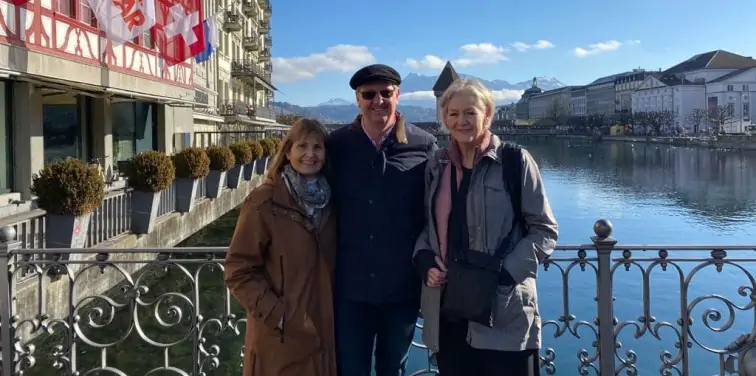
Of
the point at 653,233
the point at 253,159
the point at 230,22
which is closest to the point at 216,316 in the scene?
the point at 253,159

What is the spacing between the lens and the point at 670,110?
114 meters

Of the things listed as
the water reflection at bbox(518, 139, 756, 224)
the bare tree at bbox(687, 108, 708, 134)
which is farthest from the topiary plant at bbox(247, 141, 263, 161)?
the bare tree at bbox(687, 108, 708, 134)

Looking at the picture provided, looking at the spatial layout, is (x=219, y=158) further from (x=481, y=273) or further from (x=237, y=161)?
(x=481, y=273)

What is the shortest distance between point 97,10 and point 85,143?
15.2ft

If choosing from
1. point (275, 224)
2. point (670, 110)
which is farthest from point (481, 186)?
point (670, 110)

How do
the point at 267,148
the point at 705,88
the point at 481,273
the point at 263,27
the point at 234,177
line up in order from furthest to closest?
the point at 705,88
the point at 263,27
the point at 267,148
the point at 234,177
the point at 481,273

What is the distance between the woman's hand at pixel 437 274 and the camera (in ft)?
8.80

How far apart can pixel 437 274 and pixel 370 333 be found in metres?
0.51

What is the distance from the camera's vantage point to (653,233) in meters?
18.5

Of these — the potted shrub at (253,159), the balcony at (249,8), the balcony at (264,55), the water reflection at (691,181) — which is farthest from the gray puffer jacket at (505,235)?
the balcony at (264,55)

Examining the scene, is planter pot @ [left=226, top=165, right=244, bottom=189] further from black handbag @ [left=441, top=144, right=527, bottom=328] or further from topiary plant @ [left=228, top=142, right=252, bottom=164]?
black handbag @ [left=441, top=144, right=527, bottom=328]

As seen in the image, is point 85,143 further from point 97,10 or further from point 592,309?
point 592,309

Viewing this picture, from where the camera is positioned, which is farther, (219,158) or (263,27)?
(263,27)

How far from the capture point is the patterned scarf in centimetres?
275
